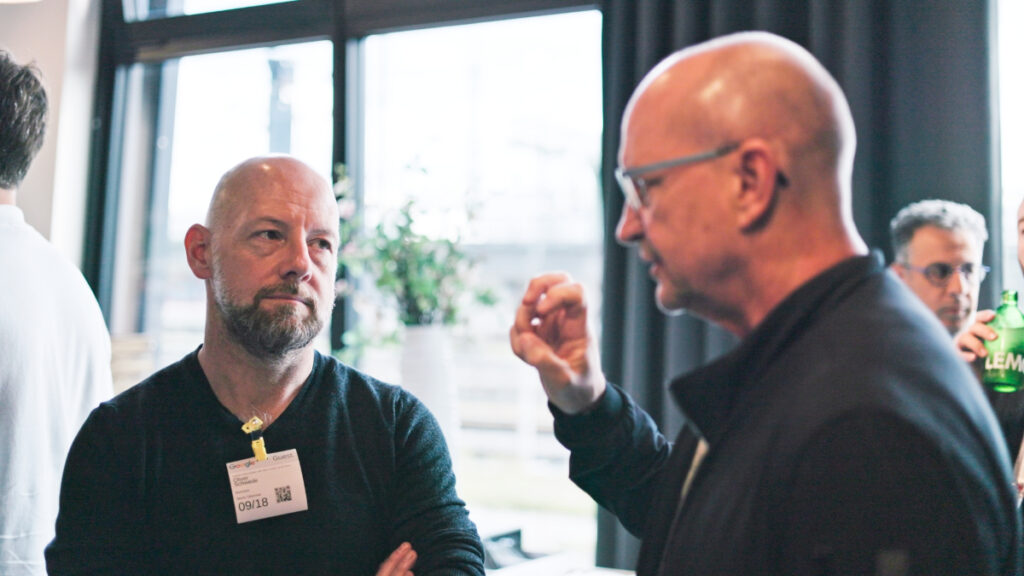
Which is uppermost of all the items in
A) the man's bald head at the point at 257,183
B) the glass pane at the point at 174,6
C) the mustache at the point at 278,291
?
the glass pane at the point at 174,6

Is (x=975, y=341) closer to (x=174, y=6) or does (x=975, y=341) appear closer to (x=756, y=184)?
(x=756, y=184)

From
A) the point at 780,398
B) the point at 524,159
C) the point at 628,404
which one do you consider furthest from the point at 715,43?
the point at 524,159

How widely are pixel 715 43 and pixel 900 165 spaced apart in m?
2.10

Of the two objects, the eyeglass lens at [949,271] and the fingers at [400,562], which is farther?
the eyeglass lens at [949,271]

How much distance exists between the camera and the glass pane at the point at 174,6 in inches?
175

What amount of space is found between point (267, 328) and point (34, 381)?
1.82ft

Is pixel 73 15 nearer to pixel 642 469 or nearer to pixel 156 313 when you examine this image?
pixel 156 313

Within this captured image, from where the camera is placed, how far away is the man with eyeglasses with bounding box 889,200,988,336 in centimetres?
245

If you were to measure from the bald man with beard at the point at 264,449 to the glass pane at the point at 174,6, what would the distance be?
2.85 metres

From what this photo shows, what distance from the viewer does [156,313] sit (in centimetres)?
480

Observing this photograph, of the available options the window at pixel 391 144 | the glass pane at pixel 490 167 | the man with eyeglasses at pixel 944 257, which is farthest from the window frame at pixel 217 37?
the man with eyeglasses at pixel 944 257

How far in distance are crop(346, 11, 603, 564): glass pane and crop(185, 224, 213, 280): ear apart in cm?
161

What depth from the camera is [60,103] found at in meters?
4.52

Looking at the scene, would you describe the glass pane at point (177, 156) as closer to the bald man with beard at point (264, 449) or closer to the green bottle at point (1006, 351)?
the bald man with beard at point (264, 449)
